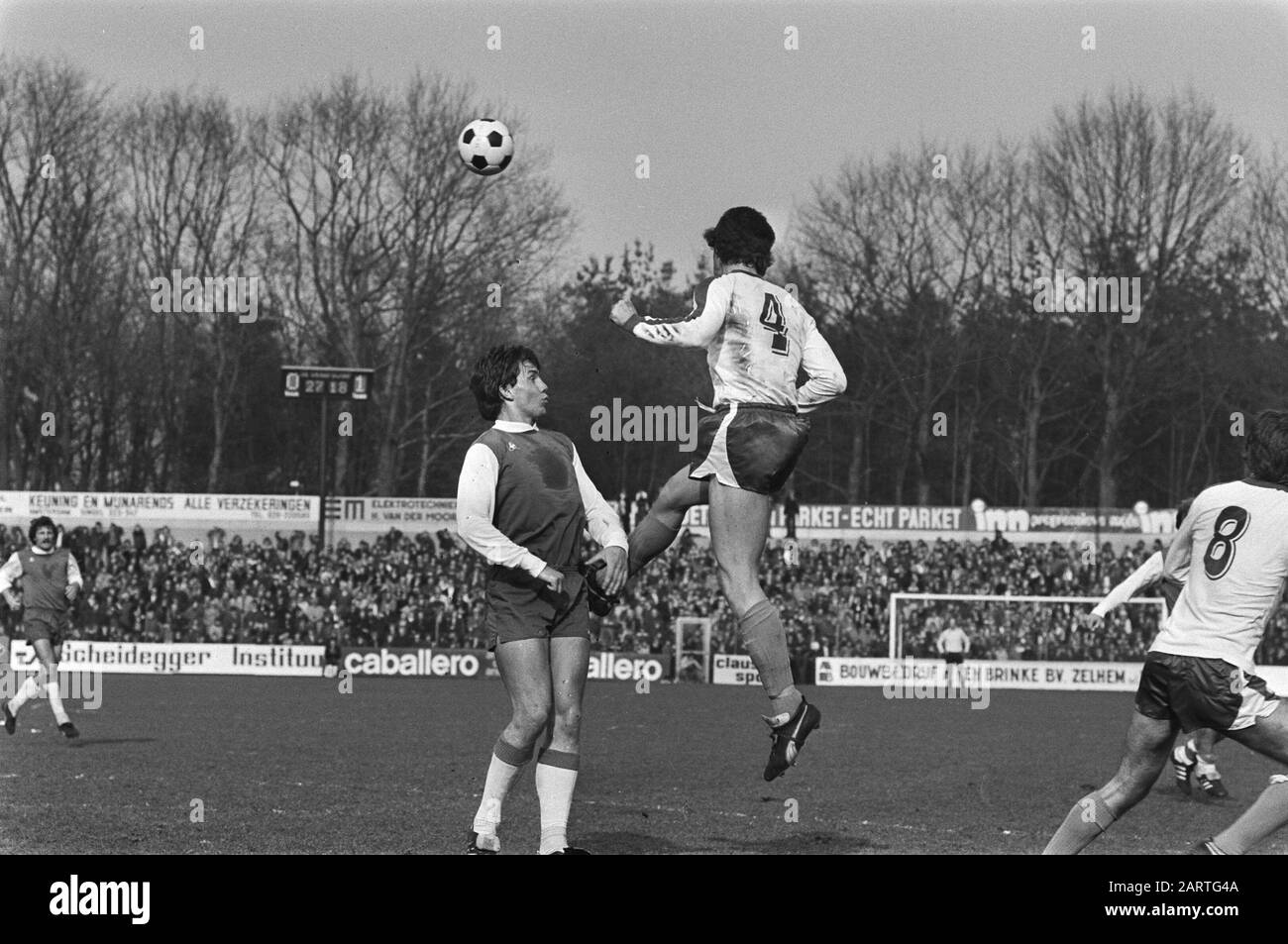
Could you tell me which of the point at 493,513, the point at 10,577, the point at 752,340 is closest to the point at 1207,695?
the point at 752,340

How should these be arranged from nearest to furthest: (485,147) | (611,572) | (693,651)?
(611,572) < (485,147) < (693,651)

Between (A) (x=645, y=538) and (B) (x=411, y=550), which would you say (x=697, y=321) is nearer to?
(A) (x=645, y=538)

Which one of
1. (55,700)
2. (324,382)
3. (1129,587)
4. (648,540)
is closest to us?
(648,540)

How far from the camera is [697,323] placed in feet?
24.9

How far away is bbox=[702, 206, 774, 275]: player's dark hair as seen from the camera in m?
7.91

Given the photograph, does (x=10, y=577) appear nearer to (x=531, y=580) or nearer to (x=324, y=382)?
(x=531, y=580)

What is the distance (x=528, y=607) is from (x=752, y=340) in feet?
5.75

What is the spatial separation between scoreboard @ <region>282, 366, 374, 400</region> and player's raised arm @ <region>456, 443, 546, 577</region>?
2715cm

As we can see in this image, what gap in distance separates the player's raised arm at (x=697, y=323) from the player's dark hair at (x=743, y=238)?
24cm

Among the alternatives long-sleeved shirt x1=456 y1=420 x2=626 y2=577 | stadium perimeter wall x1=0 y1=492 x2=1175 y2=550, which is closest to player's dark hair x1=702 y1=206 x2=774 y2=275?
long-sleeved shirt x1=456 y1=420 x2=626 y2=577

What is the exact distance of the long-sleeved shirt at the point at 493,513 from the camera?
7406 millimetres

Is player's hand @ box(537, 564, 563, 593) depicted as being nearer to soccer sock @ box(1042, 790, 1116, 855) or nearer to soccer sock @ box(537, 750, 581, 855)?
soccer sock @ box(537, 750, 581, 855)

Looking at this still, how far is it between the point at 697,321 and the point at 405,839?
12.3ft

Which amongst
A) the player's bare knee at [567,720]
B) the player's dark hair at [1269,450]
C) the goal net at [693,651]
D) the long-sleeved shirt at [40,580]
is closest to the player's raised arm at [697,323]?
the player's bare knee at [567,720]
